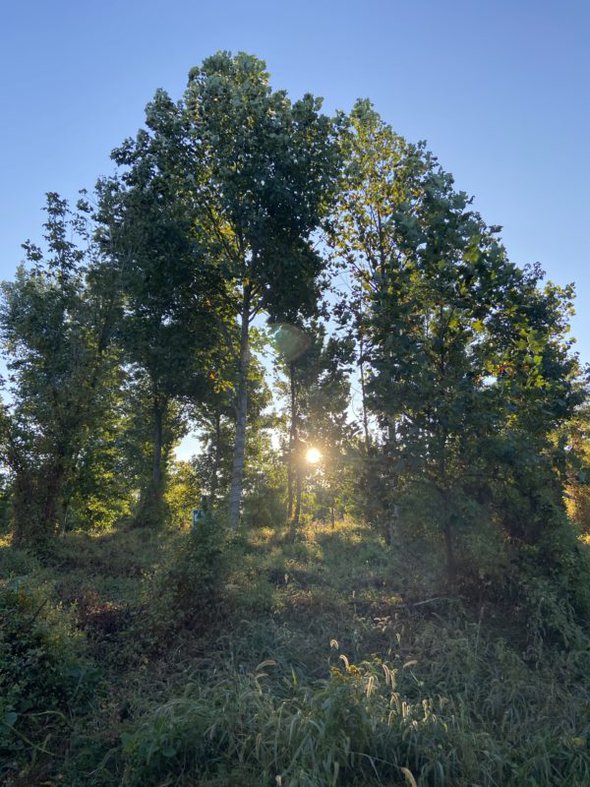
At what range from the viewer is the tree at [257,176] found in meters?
13.3

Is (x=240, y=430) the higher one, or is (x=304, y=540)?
(x=240, y=430)

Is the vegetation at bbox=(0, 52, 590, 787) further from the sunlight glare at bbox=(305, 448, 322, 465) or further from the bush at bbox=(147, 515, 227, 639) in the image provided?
the sunlight glare at bbox=(305, 448, 322, 465)

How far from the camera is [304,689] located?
4.51 m

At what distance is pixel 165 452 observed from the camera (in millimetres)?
32594

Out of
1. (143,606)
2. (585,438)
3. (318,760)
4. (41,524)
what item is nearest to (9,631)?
(143,606)

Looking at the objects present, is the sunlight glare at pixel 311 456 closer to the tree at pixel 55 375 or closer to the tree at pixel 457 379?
the tree at pixel 55 375

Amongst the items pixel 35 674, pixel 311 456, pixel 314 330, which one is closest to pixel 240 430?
pixel 314 330

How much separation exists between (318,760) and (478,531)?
4368mm

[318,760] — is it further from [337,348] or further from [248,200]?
[248,200]

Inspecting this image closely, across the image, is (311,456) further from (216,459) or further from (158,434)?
(158,434)

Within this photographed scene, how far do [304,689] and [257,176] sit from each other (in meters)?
11.9

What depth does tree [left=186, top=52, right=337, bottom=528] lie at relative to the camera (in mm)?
13312

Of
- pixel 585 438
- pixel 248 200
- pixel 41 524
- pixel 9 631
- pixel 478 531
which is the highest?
pixel 248 200

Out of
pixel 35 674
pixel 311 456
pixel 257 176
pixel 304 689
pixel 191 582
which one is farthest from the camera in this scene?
pixel 311 456
